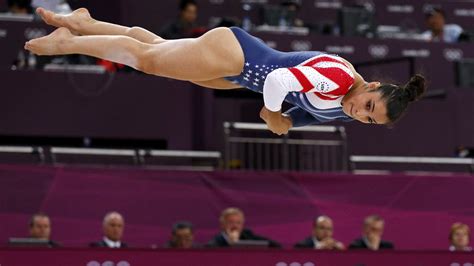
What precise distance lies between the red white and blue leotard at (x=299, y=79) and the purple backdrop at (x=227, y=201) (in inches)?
159

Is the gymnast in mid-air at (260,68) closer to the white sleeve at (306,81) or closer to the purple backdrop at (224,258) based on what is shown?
the white sleeve at (306,81)

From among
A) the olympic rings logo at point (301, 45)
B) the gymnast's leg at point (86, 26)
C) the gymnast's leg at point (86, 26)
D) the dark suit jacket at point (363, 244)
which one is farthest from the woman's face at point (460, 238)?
the gymnast's leg at point (86, 26)

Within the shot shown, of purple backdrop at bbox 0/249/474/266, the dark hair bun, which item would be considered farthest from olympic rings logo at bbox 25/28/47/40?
the dark hair bun

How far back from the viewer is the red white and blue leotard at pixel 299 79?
23.0ft

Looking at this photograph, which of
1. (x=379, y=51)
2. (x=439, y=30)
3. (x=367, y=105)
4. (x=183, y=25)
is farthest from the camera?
(x=439, y=30)

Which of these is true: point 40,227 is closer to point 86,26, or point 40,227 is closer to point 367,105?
point 86,26

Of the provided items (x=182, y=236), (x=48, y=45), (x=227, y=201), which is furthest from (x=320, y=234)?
(x=48, y=45)

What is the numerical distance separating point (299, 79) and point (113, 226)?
4221 mm

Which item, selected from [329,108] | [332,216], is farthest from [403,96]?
[332,216]

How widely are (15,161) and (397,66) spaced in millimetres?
4862

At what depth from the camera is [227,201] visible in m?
11.9

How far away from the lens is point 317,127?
41.9 feet

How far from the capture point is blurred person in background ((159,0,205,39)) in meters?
13.2

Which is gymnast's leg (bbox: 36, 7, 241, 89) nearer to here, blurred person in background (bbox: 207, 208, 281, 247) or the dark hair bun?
the dark hair bun
